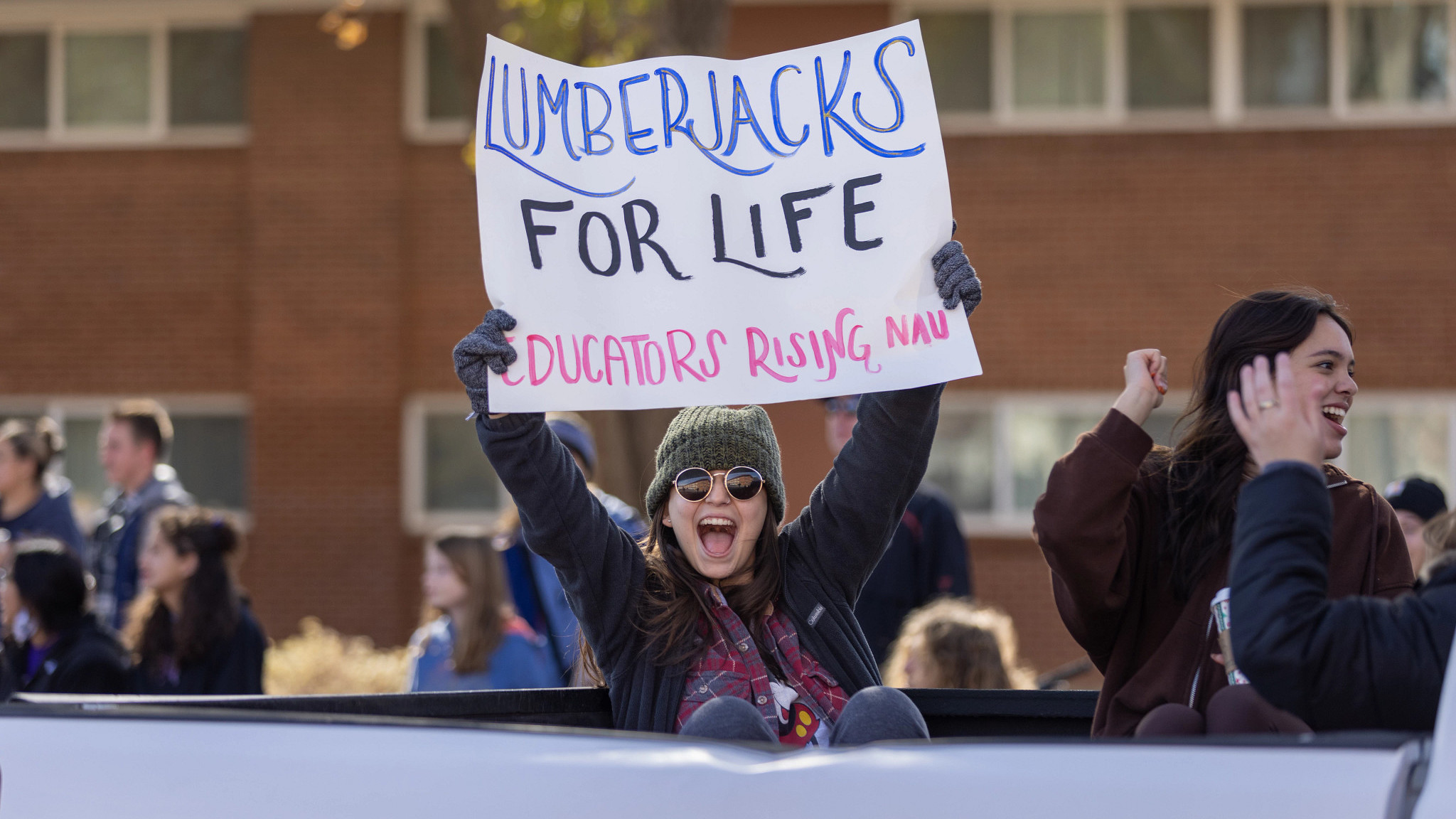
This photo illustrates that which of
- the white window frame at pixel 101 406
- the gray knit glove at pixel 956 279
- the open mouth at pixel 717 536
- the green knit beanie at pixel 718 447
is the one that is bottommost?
the open mouth at pixel 717 536

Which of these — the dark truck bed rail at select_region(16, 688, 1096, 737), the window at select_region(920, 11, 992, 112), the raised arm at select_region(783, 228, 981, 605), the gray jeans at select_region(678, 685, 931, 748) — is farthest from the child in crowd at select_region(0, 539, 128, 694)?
the window at select_region(920, 11, 992, 112)

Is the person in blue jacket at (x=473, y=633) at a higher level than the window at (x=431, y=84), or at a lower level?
lower

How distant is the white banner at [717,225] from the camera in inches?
109

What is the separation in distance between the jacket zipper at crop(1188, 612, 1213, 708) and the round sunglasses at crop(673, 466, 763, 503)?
3.04ft

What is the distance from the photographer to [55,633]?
187 inches

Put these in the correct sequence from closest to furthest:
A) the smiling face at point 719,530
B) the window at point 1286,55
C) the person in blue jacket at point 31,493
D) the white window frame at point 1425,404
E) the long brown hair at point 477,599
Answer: the smiling face at point 719,530 < the long brown hair at point 477,599 < the person in blue jacket at point 31,493 < the white window frame at point 1425,404 < the window at point 1286,55

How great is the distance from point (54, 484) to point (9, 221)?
5363 mm

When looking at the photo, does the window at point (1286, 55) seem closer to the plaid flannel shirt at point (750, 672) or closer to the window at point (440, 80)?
the window at point (440, 80)

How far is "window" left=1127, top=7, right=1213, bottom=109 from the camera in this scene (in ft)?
35.1

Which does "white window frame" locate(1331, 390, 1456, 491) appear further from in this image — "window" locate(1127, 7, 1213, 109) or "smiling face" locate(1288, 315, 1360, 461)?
"smiling face" locate(1288, 315, 1360, 461)

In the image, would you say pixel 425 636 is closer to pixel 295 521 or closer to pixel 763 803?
pixel 763 803

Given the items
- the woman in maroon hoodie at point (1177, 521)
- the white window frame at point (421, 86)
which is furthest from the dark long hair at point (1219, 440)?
the white window frame at point (421, 86)

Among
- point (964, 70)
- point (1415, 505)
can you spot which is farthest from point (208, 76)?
point (1415, 505)

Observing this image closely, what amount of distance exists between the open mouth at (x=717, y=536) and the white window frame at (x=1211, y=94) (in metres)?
8.24
